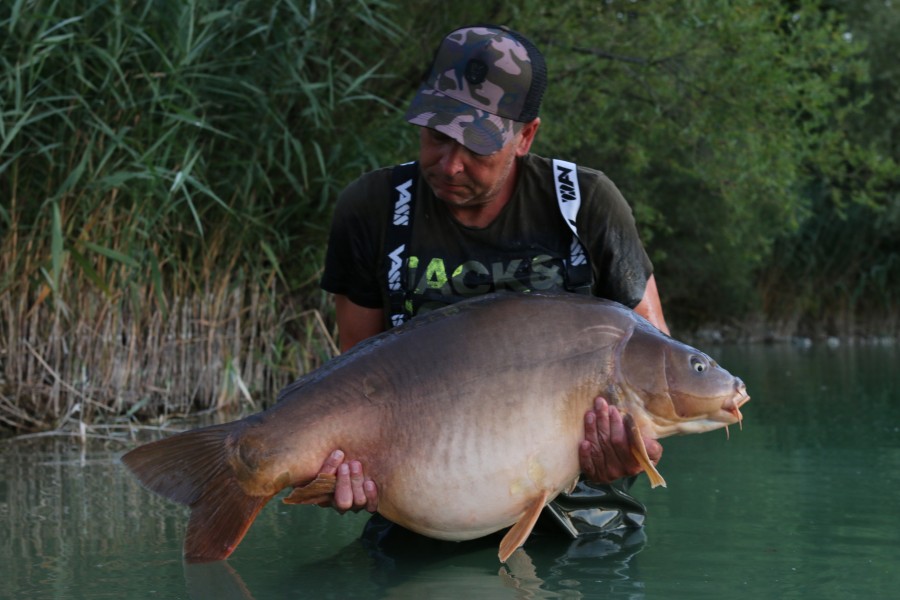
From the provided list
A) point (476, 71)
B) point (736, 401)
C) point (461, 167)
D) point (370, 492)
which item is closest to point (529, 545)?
point (370, 492)

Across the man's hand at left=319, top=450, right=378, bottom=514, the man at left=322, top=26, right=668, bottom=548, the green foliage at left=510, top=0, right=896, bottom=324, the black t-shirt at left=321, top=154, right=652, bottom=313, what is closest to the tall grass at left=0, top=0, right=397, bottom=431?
the man at left=322, top=26, right=668, bottom=548

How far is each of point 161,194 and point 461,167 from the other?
119 inches

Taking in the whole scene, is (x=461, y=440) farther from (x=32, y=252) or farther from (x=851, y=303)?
(x=851, y=303)

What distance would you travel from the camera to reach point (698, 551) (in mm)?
3598

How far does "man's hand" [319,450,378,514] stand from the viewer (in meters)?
2.94

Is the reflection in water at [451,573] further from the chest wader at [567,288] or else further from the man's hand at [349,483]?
the man's hand at [349,483]

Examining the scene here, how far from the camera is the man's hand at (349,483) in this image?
2.94 meters

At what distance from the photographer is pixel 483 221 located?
142 inches

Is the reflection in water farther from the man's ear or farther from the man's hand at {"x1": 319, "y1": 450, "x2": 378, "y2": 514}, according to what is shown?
the man's ear

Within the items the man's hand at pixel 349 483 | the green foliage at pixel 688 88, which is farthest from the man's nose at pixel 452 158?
the green foliage at pixel 688 88

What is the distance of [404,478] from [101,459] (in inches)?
113

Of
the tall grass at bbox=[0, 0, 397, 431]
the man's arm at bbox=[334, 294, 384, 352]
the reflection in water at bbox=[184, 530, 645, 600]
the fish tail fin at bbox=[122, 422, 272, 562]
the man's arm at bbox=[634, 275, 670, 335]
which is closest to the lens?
the fish tail fin at bbox=[122, 422, 272, 562]

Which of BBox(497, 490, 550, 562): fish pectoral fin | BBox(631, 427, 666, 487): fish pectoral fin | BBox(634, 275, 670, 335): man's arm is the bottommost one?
BBox(497, 490, 550, 562): fish pectoral fin

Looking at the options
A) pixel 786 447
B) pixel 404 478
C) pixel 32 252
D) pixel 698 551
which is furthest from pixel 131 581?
pixel 786 447
